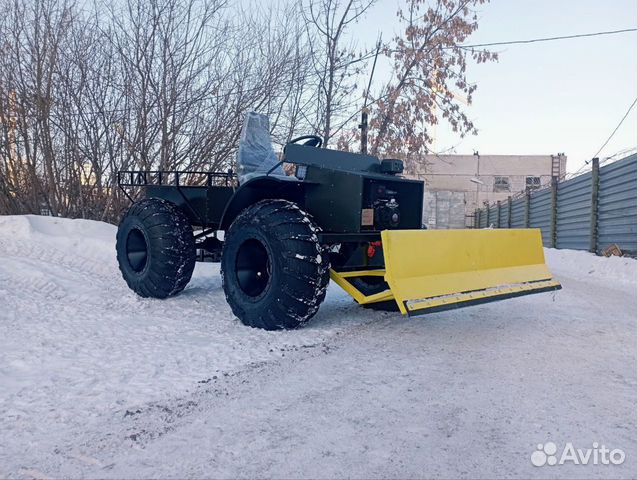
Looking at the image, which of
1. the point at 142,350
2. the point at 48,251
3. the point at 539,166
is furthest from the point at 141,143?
the point at 539,166

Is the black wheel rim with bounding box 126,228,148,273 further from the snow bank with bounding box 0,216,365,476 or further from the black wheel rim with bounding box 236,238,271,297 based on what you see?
the black wheel rim with bounding box 236,238,271,297

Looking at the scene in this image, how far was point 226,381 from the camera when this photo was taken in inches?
116

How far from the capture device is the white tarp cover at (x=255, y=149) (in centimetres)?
558

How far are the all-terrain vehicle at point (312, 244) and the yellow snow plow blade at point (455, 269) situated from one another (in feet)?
0.04

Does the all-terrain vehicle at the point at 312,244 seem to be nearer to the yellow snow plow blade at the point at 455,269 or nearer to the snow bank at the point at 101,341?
the yellow snow plow blade at the point at 455,269

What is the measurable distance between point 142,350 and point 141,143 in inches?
317

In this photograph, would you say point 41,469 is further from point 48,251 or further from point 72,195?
point 72,195

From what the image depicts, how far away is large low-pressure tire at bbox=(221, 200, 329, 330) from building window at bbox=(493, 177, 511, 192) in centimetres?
3440

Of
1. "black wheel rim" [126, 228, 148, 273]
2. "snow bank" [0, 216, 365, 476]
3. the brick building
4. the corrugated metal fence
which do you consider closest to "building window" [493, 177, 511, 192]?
the brick building

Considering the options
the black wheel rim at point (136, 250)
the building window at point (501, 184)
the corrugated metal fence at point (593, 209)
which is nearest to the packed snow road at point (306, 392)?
the black wheel rim at point (136, 250)

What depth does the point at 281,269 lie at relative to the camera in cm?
407

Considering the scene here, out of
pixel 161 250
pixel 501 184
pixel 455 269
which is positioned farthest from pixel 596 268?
pixel 501 184

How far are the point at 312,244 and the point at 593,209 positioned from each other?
940 cm

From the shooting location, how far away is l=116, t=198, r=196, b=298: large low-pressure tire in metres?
5.43
